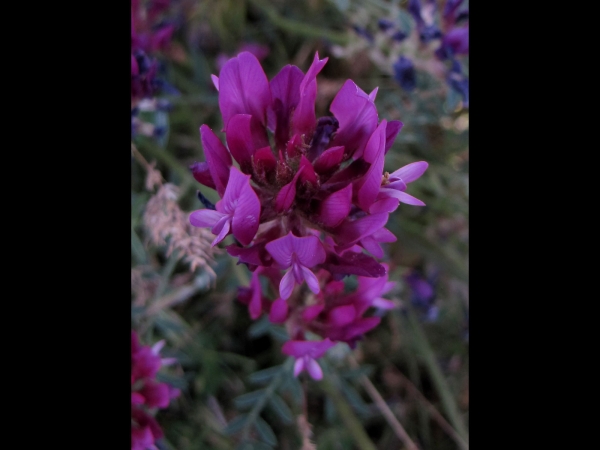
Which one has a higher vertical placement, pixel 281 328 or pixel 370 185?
pixel 370 185

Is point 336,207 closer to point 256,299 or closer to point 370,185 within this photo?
point 370,185

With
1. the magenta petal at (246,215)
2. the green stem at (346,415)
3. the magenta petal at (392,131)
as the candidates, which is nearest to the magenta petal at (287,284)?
the magenta petal at (246,215)

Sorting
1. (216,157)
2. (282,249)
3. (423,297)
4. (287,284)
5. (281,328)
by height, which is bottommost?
(423,297)

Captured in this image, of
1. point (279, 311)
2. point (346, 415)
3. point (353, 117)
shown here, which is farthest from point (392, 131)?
point (346, 415)

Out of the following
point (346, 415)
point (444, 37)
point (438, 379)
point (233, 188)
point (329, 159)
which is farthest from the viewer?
point (438, 379)

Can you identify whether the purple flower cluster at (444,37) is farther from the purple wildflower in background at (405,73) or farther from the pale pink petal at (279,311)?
the pale pink petal at (279,311)

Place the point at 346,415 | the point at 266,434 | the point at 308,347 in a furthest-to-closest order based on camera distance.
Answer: the point at 346,415
the point at 266,434
the point at 308,347
